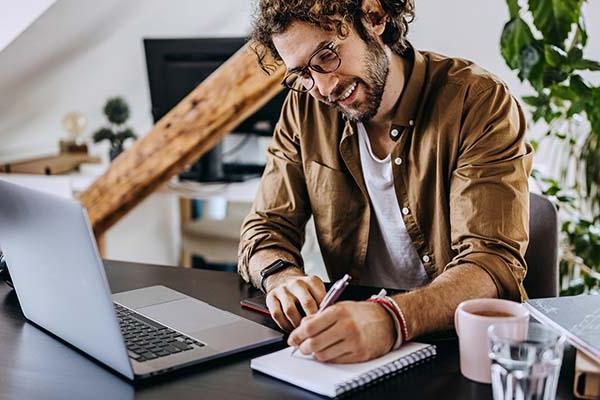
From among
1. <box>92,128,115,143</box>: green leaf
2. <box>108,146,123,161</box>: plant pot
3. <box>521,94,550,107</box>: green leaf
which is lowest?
<box>108,146,123,161</box>: plant pot

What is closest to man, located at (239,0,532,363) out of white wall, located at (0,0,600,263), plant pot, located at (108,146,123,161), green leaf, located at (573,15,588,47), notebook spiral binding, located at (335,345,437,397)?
notebook spiral binding, located at (335,345,437,397)

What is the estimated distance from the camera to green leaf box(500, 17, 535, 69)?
1.91m

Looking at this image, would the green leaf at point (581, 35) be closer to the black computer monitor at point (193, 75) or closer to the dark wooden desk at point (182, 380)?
the dark wooden desk at point (182, 380)

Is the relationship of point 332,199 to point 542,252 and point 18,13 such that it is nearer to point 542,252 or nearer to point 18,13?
point 542,252

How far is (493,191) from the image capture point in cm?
156

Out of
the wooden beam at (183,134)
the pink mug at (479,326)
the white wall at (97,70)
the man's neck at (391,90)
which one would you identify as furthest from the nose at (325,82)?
the white wall at (97,70)

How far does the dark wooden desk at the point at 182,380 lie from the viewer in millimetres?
1130

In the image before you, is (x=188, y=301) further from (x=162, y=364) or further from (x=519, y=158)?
(x=519, y=158)

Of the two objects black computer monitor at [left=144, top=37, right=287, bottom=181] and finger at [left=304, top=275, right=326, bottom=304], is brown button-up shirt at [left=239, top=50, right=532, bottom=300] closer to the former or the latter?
finger at [left=304, top=275, right=326, bottom=304]

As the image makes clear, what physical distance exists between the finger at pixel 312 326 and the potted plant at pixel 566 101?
0.95 metres

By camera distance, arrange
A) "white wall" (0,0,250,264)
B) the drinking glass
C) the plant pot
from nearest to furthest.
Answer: the drinking glass → "white wall" (0,0,250,264) → the plant pot

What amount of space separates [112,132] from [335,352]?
285 centimetres

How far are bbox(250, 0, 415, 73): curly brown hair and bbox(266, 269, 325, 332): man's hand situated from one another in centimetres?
52

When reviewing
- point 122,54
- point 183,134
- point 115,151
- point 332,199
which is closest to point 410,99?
point 332,199
